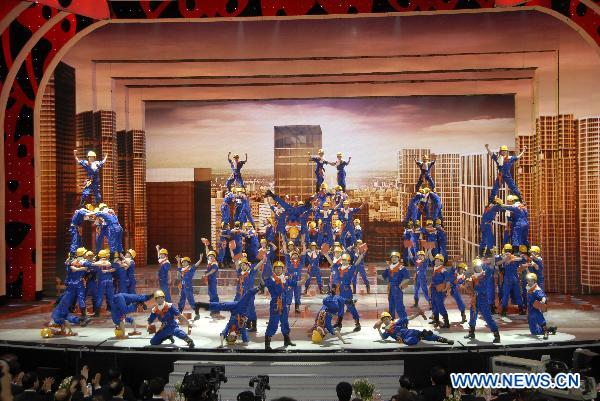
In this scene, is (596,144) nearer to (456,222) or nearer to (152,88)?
(456,222)

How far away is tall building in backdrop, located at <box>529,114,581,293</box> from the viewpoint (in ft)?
49.0

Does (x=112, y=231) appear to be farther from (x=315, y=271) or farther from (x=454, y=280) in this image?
(x=454, y=280)

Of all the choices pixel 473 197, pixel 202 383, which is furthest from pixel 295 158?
pixel 202 383

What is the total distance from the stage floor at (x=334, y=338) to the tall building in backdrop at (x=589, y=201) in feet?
3.94

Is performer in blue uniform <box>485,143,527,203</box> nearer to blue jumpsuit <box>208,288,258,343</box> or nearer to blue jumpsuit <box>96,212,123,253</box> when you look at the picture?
blue jumpsuit <box>208,288,258,343</box>

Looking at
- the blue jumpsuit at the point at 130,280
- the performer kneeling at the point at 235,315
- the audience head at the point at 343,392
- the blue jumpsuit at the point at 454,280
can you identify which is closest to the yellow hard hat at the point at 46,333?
the blue jumpsuit at the point at 130,280

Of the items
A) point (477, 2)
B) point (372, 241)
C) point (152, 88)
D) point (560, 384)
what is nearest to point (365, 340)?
point (560, 384)

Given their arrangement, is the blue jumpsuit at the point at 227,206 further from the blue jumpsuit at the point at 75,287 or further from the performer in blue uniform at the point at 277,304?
the performer in blue uniform at the point at 277,304

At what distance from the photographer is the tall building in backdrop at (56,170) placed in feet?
50.2

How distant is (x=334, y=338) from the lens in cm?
1045

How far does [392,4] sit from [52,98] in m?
7.51

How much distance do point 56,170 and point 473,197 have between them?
364 inches

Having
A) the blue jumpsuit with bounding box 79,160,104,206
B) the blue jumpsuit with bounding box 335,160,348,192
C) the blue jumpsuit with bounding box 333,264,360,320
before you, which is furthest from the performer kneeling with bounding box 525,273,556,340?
the blue jumpsuit with bounding box 79,160,104,206

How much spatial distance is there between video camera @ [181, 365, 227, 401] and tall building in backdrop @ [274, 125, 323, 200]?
987 centimetres
